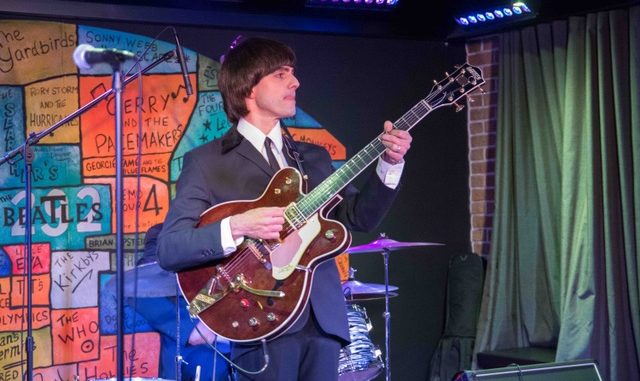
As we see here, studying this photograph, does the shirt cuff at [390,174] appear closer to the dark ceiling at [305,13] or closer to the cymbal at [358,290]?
the cymbal at [358,290]

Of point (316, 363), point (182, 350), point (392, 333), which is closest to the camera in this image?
point (316, 363)

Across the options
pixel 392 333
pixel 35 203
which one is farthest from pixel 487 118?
pixel 35 203

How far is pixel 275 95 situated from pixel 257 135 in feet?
0.46

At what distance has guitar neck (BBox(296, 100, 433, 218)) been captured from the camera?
2879 mm

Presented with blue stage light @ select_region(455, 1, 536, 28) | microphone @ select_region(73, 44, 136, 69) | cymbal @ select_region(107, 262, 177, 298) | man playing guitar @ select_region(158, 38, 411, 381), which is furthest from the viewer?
blue stage light @ select_region(455, 1, 536, 28)

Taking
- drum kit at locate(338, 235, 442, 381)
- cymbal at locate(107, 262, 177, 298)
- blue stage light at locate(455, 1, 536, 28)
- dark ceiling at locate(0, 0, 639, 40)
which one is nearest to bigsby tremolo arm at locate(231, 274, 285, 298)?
cymbal at locate(107, 262, 177, 298)

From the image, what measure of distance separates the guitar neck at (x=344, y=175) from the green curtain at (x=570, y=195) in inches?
100

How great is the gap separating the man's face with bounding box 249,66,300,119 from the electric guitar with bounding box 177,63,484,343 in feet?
0.78

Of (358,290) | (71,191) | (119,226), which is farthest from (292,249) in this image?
(71,191)

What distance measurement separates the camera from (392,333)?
595cm

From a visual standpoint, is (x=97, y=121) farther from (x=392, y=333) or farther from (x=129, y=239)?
(x=392, y=333)

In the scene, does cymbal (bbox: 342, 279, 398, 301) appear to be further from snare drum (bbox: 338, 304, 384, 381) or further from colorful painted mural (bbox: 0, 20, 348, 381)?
colorful painted mural (bbox: 0, 20, 348, 381)

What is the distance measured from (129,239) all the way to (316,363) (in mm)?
2627

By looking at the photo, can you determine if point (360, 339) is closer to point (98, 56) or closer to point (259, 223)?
point (259, 223)
